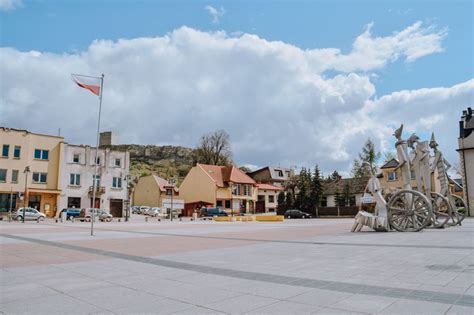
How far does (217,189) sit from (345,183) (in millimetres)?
24811

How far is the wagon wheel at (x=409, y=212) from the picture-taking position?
18922 millimetres

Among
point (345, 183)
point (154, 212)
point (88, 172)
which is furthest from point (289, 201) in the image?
point (88, 172)

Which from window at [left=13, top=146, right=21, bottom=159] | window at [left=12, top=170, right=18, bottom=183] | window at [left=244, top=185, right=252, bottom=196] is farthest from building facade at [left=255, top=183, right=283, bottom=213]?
window at [left=13, top=146, right=21, bottom=159]

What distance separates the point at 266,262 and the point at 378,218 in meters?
12.0

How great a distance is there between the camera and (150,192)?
264 feet

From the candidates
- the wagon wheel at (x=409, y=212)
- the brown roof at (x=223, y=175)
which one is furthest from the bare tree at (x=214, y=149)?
the wagon wheel at (x=409, y=212)

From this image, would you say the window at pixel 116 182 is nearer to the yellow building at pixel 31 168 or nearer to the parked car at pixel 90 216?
the yellow building at pixel 31 168

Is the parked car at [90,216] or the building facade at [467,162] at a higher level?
the building facade at [467,162]

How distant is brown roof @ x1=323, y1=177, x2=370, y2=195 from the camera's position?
67625mm

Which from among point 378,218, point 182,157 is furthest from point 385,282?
point 182,157

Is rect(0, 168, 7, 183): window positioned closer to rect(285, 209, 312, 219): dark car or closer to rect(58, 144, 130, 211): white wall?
rect(58, 144, 130, 211): white wall

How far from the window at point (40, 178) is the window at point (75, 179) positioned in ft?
10.4

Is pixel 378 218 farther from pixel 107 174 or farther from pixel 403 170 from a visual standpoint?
pixel 107 174

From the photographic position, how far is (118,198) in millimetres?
57000
